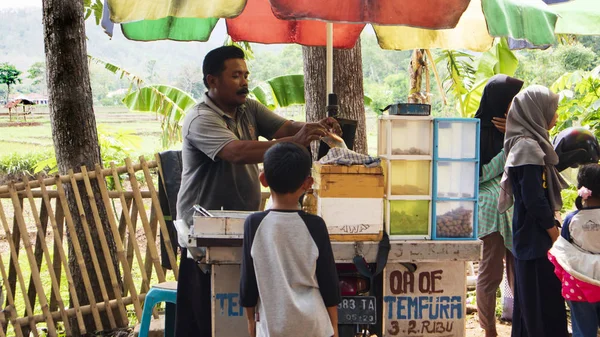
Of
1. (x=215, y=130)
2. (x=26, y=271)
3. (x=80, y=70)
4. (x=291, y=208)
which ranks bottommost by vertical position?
(x=26, y=271)

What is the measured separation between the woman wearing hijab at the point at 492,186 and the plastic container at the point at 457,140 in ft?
4.62

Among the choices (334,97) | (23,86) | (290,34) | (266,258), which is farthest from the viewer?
(23,86)

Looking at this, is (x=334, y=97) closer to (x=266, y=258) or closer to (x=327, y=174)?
(x=327, y=174)

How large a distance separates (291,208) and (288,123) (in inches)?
56.2

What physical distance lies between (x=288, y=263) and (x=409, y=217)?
2.57 ft

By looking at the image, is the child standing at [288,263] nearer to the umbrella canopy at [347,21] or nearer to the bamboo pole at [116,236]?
the umbrella canopy at [347,21]

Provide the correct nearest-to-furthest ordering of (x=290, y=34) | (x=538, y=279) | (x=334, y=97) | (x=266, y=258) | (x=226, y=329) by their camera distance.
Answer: (x=266, y=258)
(x=226, y=329)
(x=334, y=97)
(x=538, y=279)
(x=290, y=34)

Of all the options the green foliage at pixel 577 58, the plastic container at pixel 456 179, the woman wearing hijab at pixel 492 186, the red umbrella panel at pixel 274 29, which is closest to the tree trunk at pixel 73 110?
the red umbrella panel at pixel 274 29

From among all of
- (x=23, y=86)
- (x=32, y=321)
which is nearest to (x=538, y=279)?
(x=32, y=321)

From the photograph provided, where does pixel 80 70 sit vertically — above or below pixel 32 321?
above

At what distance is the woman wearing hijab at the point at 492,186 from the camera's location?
4.54 m

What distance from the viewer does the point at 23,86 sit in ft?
171

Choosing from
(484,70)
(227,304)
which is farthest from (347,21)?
(484,70)

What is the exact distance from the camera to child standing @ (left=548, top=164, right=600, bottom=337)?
152 inches
